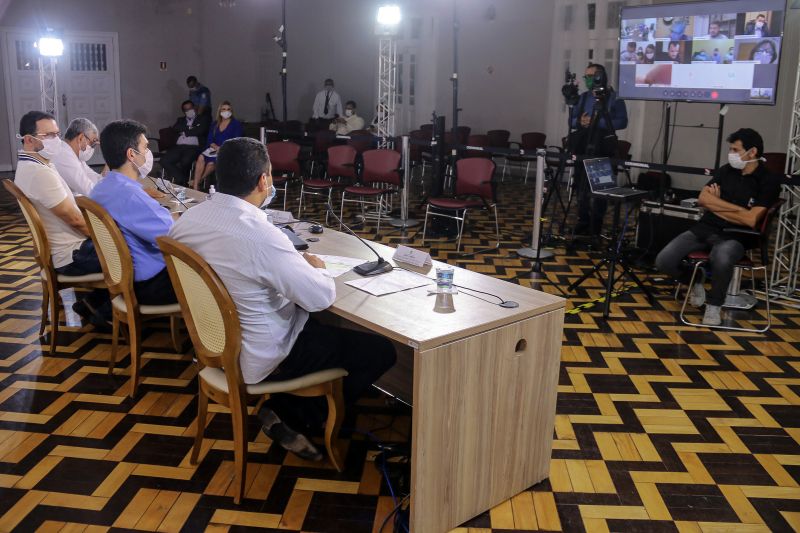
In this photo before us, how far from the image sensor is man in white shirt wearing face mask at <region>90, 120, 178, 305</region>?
358 centimetres

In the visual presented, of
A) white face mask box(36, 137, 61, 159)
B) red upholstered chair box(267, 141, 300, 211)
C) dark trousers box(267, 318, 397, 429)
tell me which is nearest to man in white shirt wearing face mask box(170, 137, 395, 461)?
dark trousers box(267, 318, 397, 429)

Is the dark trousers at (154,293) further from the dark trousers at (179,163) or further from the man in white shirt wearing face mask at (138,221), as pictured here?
the dark trousers at (179,163)

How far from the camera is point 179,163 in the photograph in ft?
31.9

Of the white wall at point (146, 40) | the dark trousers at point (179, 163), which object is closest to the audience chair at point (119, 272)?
the dark trousers at point (179, 163)

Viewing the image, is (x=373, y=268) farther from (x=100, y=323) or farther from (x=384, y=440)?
(x=100, y=323)

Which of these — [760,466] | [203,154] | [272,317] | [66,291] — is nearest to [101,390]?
[272,317]

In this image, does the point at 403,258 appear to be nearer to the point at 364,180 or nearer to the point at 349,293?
the point at 349,293

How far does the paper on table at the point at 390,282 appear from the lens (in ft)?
9.63

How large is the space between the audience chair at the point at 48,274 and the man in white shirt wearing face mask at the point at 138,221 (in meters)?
0.50

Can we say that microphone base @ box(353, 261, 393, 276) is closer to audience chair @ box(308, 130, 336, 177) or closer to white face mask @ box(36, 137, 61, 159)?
white face mask @ box(36, 137, 61, 159)

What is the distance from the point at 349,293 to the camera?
9.49 feet

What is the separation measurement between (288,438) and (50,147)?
2.88m

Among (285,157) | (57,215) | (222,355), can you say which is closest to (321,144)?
(285,157)

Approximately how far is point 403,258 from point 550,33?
886 centimetres
